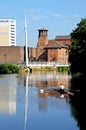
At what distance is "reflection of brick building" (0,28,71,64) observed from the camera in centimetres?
13138

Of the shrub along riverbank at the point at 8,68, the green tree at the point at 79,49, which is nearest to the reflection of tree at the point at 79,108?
the green tree at the point at 79,49

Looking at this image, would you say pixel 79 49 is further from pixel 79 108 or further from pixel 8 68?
pixel 8 68

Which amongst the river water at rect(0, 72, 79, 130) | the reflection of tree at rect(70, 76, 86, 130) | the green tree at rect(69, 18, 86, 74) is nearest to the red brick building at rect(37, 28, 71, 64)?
the green tree at rect(69, 18, 86, 74)

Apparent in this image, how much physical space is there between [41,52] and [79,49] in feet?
260

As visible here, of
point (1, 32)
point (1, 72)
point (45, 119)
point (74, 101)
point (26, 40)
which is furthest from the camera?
point (1, 32)

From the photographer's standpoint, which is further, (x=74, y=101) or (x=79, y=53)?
(x=79, y=53)

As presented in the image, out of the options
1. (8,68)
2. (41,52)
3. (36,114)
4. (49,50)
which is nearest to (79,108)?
(36,114)

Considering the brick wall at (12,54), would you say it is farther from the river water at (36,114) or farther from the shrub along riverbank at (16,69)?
the river water at (36,114)

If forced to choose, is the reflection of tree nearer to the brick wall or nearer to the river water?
the river water

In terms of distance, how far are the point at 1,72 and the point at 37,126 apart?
7505 cm

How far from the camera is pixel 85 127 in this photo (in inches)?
1049

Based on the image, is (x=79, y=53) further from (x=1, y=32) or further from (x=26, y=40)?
(x=1, y=32)

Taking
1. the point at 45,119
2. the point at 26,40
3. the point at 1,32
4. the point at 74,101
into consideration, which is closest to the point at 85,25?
the point at 74,101

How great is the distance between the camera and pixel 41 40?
140625 millimetres
